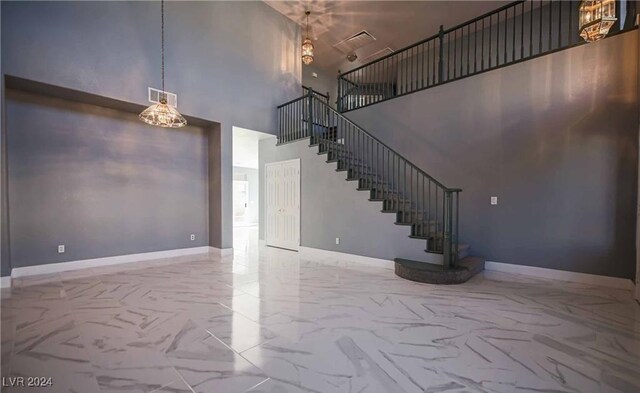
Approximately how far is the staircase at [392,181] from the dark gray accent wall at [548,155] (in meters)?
0.48

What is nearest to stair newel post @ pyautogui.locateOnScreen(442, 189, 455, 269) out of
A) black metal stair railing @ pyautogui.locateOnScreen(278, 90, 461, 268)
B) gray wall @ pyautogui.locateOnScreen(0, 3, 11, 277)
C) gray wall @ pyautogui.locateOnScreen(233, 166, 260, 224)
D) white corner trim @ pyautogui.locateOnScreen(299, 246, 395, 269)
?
black metal stair railing @ pyautogui.locateOnScreen(278, 90, 461, 268)

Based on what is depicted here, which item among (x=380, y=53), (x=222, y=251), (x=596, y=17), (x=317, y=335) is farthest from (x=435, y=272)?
(x=380, y=53)

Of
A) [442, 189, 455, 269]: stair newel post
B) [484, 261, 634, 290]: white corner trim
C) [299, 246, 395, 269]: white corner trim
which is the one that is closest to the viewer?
[484, 261, 634, 290]: white corner trim

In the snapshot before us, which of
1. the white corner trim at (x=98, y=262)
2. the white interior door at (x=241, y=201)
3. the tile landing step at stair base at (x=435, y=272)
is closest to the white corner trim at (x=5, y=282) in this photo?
the white corner trim at (x=98, y=262)

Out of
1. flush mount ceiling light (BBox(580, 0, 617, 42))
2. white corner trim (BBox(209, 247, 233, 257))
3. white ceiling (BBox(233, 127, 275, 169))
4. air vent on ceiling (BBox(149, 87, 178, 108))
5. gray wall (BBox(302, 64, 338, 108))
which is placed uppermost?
gray wall (BBox(302, 64, 338, 108))

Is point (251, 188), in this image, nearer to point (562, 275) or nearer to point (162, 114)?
point (162, 114)

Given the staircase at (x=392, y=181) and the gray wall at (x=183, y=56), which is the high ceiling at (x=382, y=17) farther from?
the staircase at (x=392, y=181)

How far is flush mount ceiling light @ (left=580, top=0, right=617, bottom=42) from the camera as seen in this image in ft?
7.54

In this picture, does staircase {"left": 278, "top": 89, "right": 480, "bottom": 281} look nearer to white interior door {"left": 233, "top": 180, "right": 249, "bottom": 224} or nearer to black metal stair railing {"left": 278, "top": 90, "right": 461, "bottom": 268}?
black metal stair railing {"left": 278, "top": 90, "right": 461, "bottom": 268}

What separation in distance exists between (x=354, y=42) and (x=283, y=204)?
5.40 m

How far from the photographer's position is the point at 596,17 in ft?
7.74

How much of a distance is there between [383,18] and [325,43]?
200 cm

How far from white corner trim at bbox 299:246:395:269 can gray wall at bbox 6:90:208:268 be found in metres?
2.42

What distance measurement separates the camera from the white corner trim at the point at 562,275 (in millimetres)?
3700
